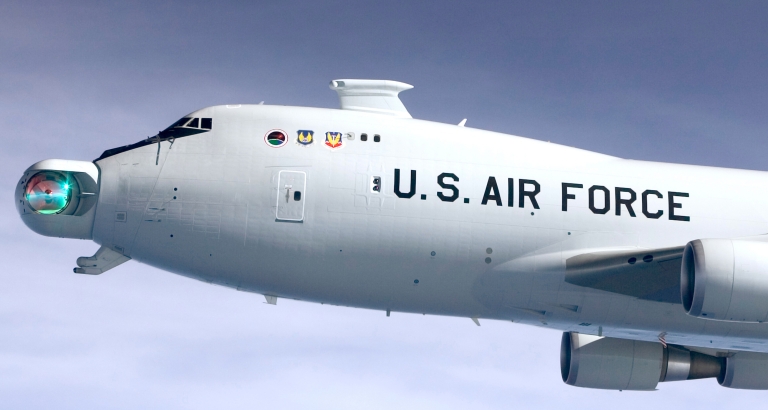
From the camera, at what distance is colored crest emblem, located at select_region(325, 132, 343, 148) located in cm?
3234

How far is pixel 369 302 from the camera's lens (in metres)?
32.7

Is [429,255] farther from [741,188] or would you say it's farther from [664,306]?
[741,188]

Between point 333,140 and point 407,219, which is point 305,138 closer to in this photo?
point 333,140

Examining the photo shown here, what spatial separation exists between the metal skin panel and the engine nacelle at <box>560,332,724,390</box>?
3.59 m

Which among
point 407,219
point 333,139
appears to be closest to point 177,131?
point 333,139

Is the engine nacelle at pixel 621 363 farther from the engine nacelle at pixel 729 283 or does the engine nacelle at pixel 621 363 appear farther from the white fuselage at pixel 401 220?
the engine nacelle at pixel 729 283

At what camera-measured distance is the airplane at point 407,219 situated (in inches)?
1226

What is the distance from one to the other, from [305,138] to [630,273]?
1253 centimetres

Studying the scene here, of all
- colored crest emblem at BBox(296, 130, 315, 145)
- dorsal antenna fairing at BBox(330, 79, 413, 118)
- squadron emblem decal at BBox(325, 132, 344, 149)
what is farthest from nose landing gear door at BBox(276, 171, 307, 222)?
dorsal antenna fairing at BBox(330, 79, 413, 118)

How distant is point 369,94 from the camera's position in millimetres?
34906

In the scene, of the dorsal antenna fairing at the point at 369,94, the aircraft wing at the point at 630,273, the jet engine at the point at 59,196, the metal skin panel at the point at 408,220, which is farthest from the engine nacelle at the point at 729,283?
the jet engine at the point at 59,196

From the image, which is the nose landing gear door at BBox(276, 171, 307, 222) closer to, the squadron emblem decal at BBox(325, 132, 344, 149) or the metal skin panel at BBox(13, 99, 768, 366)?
the metal skin panel at BBox(13, 99, 768, 366)

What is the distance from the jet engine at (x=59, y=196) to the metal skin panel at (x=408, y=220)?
0.44m

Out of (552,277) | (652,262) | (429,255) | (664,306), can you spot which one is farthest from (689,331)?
(429,255)
